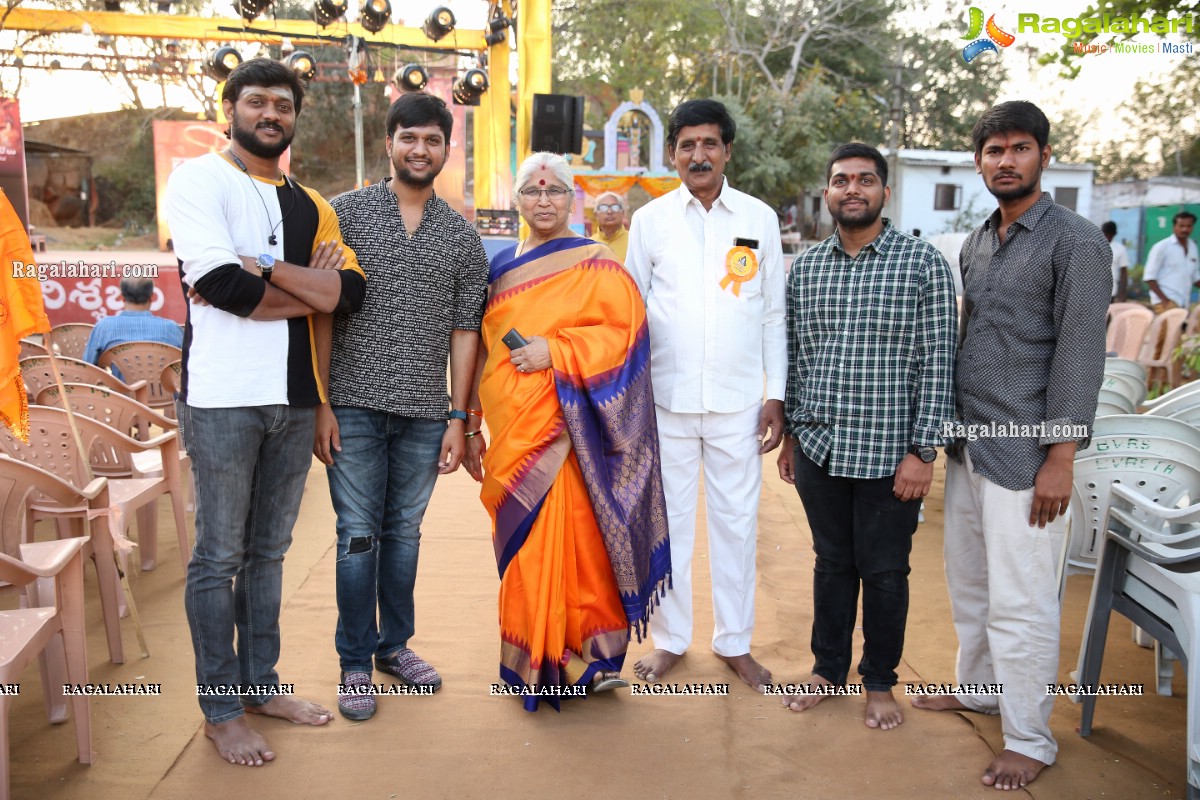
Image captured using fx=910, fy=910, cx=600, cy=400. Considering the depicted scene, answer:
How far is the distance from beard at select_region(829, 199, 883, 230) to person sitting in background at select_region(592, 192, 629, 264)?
3510 mm

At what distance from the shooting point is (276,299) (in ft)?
8.64

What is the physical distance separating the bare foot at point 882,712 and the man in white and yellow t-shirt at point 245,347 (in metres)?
1.92

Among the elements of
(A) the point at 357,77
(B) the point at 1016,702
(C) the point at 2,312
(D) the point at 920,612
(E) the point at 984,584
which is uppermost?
(A) the point at 357,77

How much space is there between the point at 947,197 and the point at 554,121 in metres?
16.3

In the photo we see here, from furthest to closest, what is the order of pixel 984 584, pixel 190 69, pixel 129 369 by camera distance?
1. pixel 190 69
2. pixel 129 369
3. pixel 984 584

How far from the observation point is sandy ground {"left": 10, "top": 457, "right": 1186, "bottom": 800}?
8.65ft

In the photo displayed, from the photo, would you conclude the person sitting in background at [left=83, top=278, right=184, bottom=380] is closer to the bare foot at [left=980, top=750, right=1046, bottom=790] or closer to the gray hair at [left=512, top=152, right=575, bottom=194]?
the gray hair at [left=512, top=152, right=575, bottom=194]

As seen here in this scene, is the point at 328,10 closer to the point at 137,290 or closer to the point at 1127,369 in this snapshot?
the point at 137,290

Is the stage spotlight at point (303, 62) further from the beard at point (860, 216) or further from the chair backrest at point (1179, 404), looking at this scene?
the chair backrest at point (1179, 404)

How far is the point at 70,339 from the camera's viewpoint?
660 cm

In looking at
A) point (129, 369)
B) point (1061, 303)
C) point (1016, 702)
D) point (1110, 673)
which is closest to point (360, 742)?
point (1016, 702)

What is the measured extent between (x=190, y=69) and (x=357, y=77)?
5.98 meters

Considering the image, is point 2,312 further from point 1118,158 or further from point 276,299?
point 1118,158

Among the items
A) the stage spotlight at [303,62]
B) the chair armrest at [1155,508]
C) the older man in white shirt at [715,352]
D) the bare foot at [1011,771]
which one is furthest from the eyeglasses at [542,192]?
the stage spotlight at [303,62]
